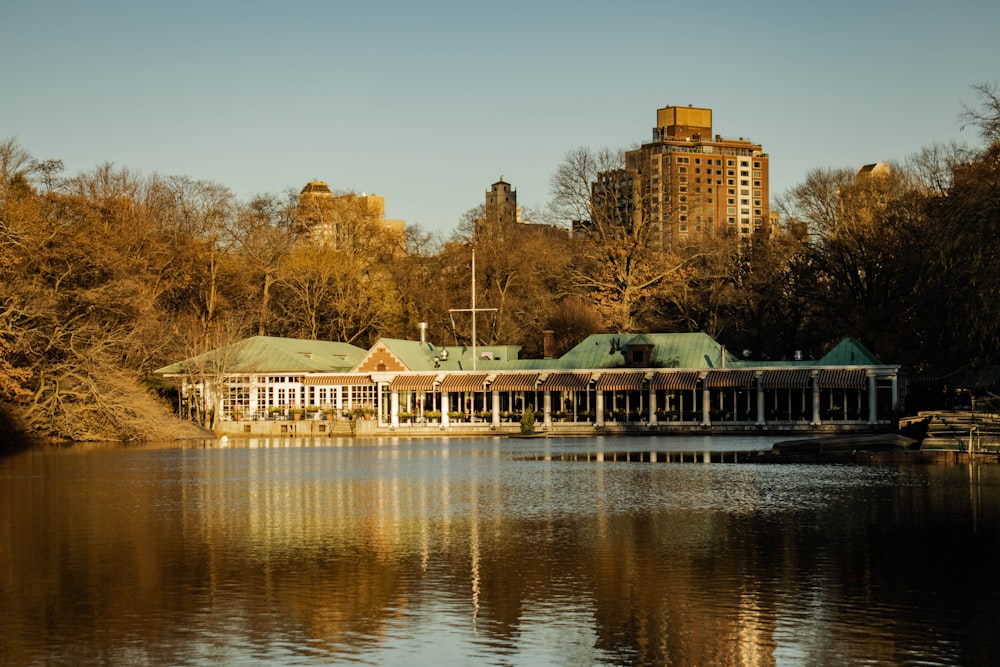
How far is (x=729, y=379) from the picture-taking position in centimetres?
5697

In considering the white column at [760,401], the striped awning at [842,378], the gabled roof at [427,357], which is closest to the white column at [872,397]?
the striped awning at [842,378]

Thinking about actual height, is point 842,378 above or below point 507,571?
above

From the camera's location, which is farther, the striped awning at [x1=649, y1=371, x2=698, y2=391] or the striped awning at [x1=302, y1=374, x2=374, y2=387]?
the striped awning at [x1=302, y1=374, x2=374, y2=387]

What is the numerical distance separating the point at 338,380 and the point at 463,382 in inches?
256

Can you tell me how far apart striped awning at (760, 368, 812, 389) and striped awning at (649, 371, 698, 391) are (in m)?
3.16

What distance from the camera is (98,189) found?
68.8 metres

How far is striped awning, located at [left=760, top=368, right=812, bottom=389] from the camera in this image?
55906 millimetres

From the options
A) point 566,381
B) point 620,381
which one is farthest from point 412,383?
point 620,381

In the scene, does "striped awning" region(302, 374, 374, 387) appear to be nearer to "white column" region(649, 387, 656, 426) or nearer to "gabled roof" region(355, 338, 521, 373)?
"gabled roof" region(355, 338, 521, 373)

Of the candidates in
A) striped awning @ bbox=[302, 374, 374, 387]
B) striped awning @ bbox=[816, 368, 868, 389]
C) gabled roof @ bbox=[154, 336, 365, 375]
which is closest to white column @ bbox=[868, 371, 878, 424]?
striped awning @ bbox=[816, 368, 868, 389]

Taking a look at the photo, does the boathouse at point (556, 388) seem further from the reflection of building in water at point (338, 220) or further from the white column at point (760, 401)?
the reflection of building in water at point (338, 220)

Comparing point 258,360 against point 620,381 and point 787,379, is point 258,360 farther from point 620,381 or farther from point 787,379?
point 787,379

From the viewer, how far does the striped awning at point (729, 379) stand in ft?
186

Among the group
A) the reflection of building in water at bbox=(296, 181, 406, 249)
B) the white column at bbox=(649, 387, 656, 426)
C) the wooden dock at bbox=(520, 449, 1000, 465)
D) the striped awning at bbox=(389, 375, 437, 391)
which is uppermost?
the reflection of building in water at bbox=(296, 181, 406, 249)
